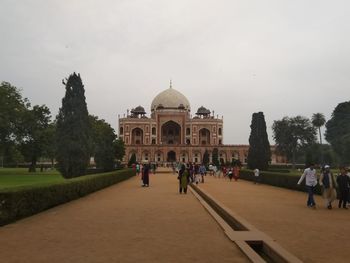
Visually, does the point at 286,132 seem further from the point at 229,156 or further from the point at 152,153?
the point at 152,153

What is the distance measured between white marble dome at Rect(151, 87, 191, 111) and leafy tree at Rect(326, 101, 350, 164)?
3577cm

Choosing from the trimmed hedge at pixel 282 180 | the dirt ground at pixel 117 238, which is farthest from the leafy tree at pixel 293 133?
the dirt ground at pixel 117 238

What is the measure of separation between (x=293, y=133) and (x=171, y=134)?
34315 millimetres

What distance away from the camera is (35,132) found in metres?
46.3

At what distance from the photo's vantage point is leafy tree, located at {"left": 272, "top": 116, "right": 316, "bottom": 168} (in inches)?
2830

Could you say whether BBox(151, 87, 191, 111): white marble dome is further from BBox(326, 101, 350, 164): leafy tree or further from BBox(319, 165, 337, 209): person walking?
BBox(319, 165, 337, 209): person walking

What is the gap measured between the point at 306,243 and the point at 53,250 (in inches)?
160

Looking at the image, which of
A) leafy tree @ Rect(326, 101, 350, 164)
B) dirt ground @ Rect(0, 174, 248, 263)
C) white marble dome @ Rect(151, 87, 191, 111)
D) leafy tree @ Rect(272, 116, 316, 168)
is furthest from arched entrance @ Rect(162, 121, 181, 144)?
dirt ground @ Rect(0, 174, 248, 263)

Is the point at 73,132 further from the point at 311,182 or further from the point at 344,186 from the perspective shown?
the point at 344,186

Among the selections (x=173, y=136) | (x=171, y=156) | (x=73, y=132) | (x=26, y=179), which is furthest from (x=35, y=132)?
(x=173, y=136)

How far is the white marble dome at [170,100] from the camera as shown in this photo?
312 feet

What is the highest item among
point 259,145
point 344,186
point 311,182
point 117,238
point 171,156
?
point 171,156

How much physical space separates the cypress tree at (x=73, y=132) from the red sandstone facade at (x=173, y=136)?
63.1m

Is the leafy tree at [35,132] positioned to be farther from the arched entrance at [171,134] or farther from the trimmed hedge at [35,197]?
the arched entrance at [171,134]
